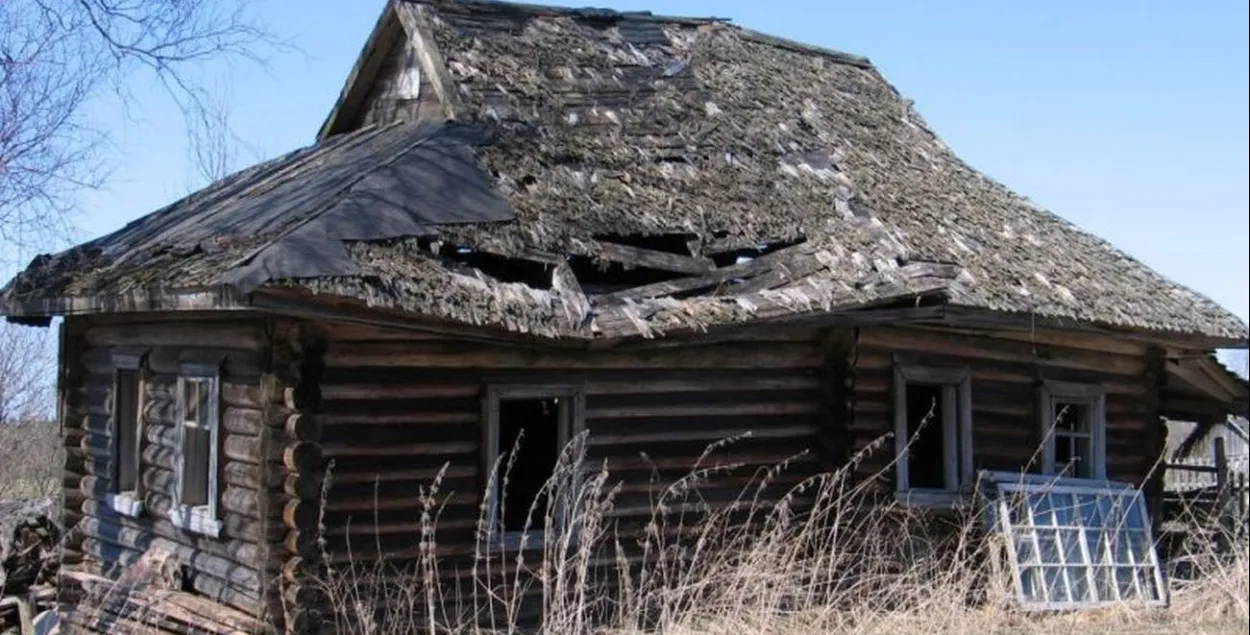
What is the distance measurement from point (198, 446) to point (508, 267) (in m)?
2.41

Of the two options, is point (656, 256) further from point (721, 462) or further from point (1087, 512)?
point (1087, 512)

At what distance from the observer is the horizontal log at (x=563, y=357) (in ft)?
28.4

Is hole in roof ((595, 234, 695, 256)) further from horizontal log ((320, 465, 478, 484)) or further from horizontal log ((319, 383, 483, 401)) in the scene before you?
horizontal log ((320, 465, 478, 484))

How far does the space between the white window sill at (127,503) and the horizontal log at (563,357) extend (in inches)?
101

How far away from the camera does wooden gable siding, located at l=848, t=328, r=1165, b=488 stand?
10758mm

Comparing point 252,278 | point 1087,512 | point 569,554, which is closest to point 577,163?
point 569,554

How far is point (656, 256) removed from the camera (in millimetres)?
9859

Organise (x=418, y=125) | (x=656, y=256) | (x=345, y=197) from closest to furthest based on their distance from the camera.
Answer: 1. (x=345, y=197)
2. (x=656, y=256)
3. (x=418, y=125)

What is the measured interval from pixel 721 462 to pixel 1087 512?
3.07 meters

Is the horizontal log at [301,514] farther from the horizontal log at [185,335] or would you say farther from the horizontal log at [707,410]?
the horizontal log at [707,410]

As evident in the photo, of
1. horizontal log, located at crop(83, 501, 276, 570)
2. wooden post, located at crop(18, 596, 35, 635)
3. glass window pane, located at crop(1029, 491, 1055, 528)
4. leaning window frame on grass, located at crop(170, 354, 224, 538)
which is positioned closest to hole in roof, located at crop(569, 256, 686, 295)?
leaning window frame on grass, located at crop(170, 354, 224, 538)

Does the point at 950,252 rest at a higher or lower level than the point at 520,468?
higher

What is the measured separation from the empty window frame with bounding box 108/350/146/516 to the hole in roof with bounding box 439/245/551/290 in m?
2.79

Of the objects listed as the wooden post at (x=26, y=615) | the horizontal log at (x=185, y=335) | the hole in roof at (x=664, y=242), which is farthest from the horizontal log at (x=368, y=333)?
the wooden post at (x=26, y=615)
